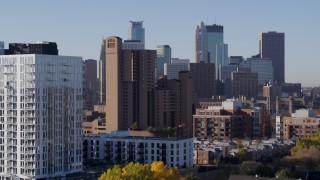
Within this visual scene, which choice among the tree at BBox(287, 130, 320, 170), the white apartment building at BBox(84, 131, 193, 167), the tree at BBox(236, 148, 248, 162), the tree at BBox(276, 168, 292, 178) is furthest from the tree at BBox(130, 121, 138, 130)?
the tree at BBox(276, 168, 292, 178)

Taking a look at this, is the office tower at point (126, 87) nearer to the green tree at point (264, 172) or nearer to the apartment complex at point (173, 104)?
the apartment complex at point (173, 104)

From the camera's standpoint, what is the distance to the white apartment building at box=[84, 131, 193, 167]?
282 ft

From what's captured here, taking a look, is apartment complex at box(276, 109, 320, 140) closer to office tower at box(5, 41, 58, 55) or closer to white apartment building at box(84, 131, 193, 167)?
white apartment building at box(84, 131, 193, 167)

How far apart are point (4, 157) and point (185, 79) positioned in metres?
64.7

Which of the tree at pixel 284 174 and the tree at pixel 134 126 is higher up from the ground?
the tree at pixel 134 126

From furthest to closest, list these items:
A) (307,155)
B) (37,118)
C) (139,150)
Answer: (307,155)
(139,150)
(37,118)

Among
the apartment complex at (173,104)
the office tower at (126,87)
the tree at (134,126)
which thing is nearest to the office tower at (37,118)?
the tree at (134,126)

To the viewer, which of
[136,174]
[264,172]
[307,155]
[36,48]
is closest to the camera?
[136,174]

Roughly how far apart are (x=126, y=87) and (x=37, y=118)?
187 feet

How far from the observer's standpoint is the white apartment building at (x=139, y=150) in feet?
282

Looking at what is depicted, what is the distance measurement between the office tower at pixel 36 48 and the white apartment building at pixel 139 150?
1703 centimetres

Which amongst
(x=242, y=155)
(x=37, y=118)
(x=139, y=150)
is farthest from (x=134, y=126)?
(x=37, y=118)

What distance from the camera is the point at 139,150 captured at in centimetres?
8825

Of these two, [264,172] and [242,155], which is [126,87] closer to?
[242,155]
